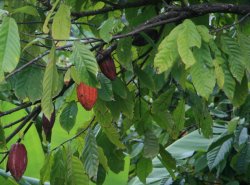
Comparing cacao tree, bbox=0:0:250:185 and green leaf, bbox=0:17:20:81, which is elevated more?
green leaf, bbox=0:17:20:81

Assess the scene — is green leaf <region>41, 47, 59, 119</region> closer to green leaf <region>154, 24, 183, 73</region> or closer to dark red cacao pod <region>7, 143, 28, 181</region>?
green leaf <region>154, 24, 183, 73</region>

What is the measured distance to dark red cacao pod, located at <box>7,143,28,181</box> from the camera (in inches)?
68.1

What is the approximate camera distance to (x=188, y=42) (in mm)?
1339

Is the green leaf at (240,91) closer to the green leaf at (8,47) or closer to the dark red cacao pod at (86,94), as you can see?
the dark red cacao pod at (86,94)

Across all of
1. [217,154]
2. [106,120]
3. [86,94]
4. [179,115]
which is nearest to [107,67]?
[86,94]

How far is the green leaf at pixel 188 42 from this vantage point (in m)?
1.31

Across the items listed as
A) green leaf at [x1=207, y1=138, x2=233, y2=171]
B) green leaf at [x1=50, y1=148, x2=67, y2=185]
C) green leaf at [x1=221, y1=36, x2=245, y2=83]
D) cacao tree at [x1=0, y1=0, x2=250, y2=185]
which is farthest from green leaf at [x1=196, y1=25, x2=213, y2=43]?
green leaf at [x1=207, y1=138, x2=233, y2=171]

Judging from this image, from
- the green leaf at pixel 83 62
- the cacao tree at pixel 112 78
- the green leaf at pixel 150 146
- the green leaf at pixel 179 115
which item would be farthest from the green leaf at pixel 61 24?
the green leaf at pixel 179 115

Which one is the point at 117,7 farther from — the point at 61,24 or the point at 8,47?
the point at 8,47

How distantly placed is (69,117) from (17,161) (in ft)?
1.00

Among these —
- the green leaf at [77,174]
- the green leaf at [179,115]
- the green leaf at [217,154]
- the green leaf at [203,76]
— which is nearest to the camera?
the green leaf at [203,76]

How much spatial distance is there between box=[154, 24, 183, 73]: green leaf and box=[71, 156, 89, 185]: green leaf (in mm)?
502

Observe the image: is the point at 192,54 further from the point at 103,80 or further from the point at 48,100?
the point at 103,80

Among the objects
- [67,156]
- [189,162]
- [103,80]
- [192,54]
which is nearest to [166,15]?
[103,80]
